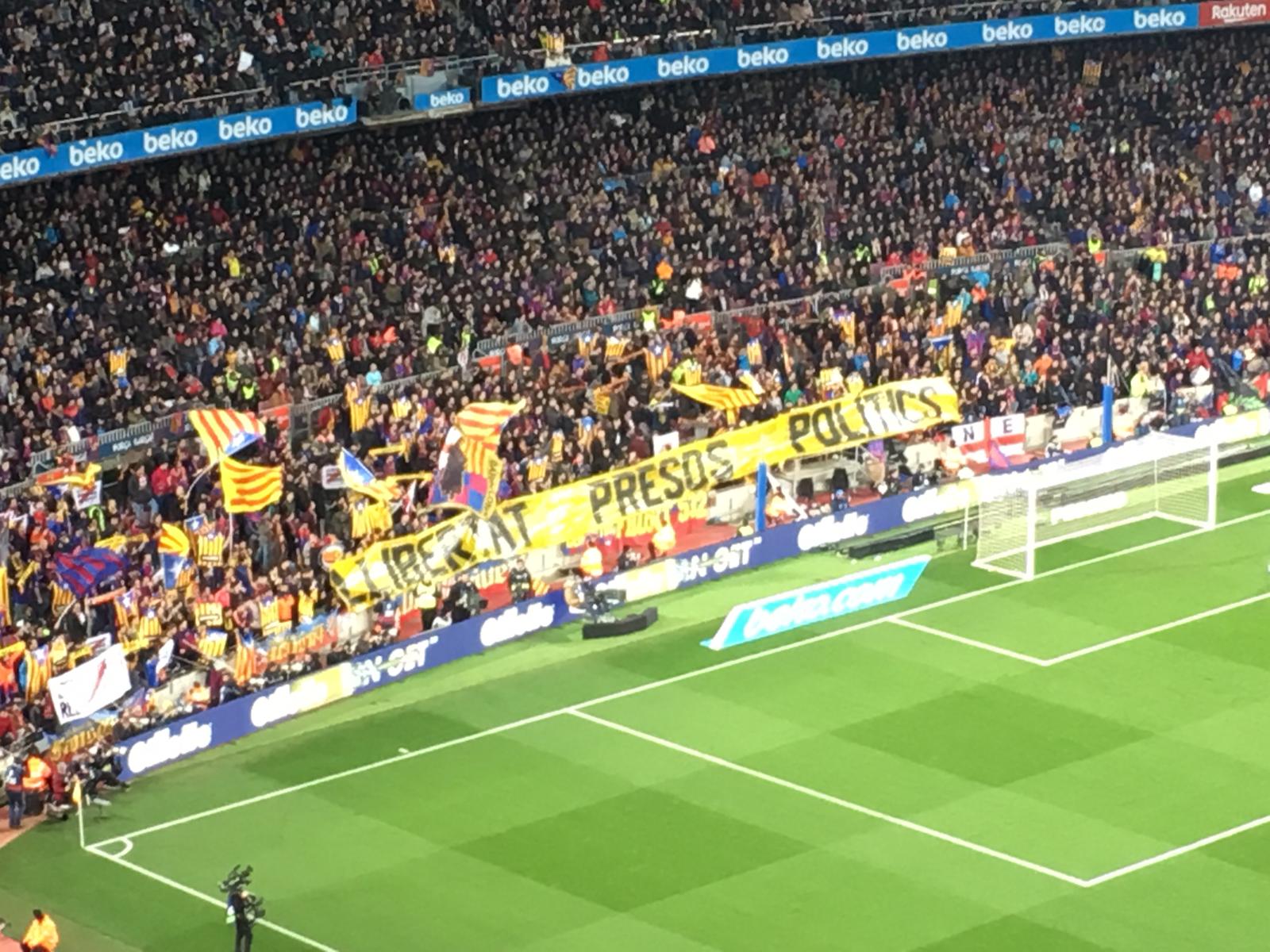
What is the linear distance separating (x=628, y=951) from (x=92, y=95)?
2078 centimetres

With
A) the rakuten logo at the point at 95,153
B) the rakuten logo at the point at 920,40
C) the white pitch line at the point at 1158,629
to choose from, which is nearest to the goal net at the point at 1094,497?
the white pitch line at the point at 1158,629

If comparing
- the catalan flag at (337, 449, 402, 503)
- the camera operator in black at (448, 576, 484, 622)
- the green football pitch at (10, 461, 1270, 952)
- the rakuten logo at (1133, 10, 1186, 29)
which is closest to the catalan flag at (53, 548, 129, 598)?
the green football pitch at (10, 461, 1270, 952)

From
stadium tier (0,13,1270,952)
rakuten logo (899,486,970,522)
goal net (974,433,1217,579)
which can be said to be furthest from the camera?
rakuten logo (899,486,970,522)

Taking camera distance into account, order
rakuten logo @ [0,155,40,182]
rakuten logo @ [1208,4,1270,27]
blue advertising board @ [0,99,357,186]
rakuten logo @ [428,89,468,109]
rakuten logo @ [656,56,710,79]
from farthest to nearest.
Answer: rakuten logo @ [1208,4,1270,27] < rakuten logo @ [656,56,710,79] < rakuten logo @ [428,89,468,109] < blue advertising board @ [0,99,357,186] < rakuten logo @ [0,155,40,182]

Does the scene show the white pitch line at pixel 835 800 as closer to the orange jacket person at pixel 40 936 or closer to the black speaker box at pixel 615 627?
the black speaker box at pixel 615 627

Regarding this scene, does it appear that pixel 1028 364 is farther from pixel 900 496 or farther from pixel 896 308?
pixel 900 496

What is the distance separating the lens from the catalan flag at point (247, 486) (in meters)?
40.4

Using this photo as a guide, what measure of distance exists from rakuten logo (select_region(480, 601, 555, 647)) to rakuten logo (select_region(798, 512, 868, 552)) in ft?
18.9

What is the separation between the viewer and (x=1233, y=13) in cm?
6091

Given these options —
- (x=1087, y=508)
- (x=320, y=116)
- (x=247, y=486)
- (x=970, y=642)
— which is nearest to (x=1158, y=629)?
(x=970, y=642)

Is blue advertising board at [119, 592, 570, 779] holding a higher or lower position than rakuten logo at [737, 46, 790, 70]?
lower

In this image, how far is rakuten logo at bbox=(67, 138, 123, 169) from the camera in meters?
44.4

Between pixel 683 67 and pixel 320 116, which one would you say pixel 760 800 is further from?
pixel 683 67

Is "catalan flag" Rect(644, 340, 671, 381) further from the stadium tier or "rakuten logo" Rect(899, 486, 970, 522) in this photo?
"rakuten logo" Rect(899, 486, 970, 522)
